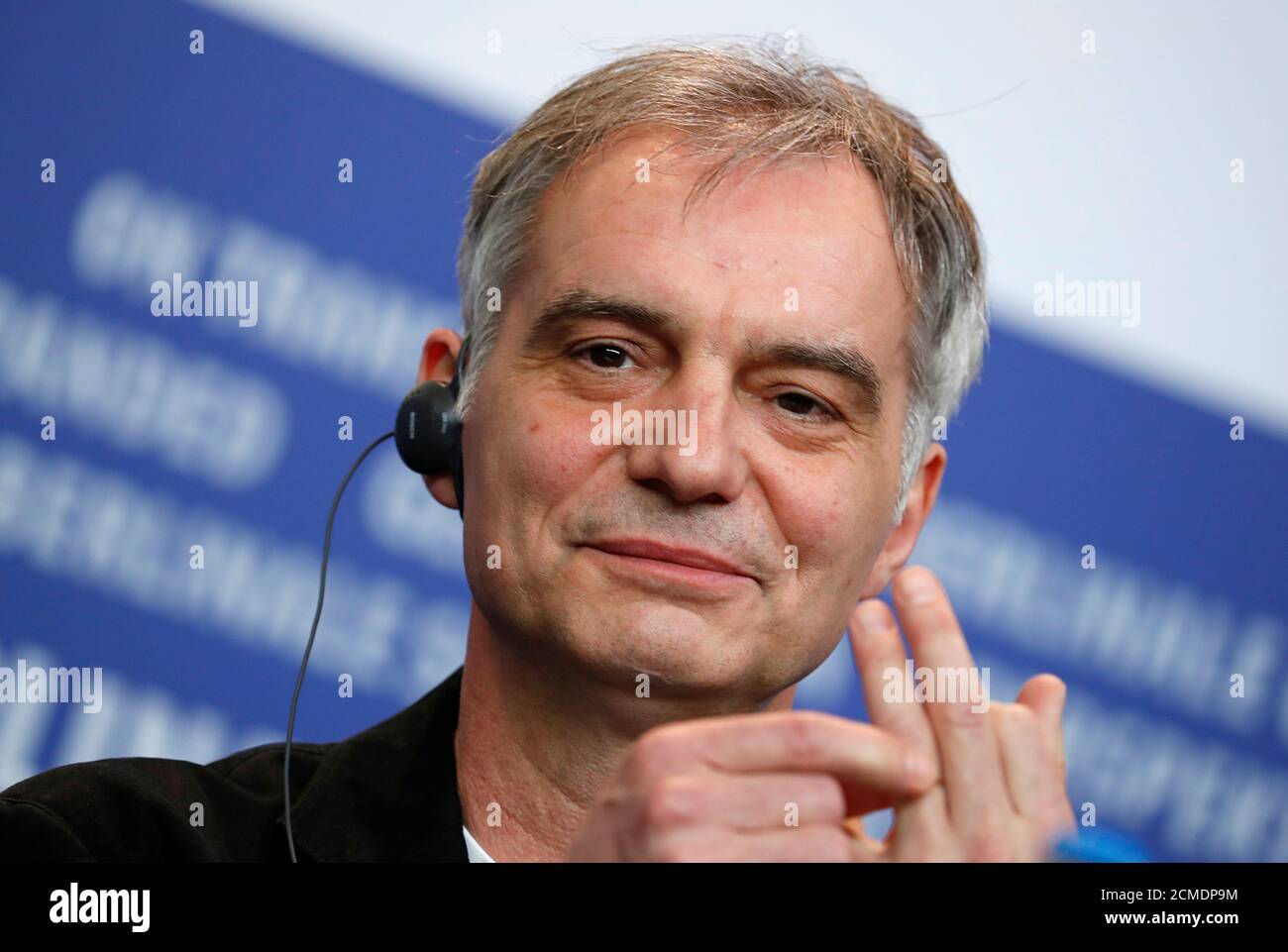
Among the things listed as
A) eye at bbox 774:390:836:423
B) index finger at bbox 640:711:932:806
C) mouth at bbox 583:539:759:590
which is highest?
eye at bbox 774:390:836:423

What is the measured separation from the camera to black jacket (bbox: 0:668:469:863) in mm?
1735

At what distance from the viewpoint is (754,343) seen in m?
1.73

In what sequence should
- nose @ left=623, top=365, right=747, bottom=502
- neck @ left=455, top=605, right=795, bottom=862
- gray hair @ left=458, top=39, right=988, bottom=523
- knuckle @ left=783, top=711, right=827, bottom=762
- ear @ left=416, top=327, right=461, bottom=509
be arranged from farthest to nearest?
ear @ left=416, top=327, right=461, bottom=509 → gray hair @ left=458, top=39, right=988, bottom=523 → neck @ left=455, top=605, right=795, bottom=862 → nose @ left=623, top=365, right=747, bottom=502 → knuckle @ left=783, top=711, right=827, bottom=762

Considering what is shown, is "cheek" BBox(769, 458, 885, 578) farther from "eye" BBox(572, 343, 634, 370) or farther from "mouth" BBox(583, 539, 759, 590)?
"eye" BBox(572, 343, 634, 370)

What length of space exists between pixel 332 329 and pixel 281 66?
542 mm

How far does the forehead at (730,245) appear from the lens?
1746mm

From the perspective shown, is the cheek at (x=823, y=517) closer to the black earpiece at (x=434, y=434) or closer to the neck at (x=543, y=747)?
the neck at (x=543, y=747)

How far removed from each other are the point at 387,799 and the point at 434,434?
47 cm

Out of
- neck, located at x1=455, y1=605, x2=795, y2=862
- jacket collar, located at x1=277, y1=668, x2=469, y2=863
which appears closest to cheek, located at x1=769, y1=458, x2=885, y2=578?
neck, located at x1=455, y1=605, x2=795, y2=862

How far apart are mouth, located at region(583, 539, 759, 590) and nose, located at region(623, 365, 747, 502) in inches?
2.4

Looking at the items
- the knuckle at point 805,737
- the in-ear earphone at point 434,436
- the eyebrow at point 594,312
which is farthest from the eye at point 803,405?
the knuckle at point 805,737

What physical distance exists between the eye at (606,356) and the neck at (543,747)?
360 millimetres
